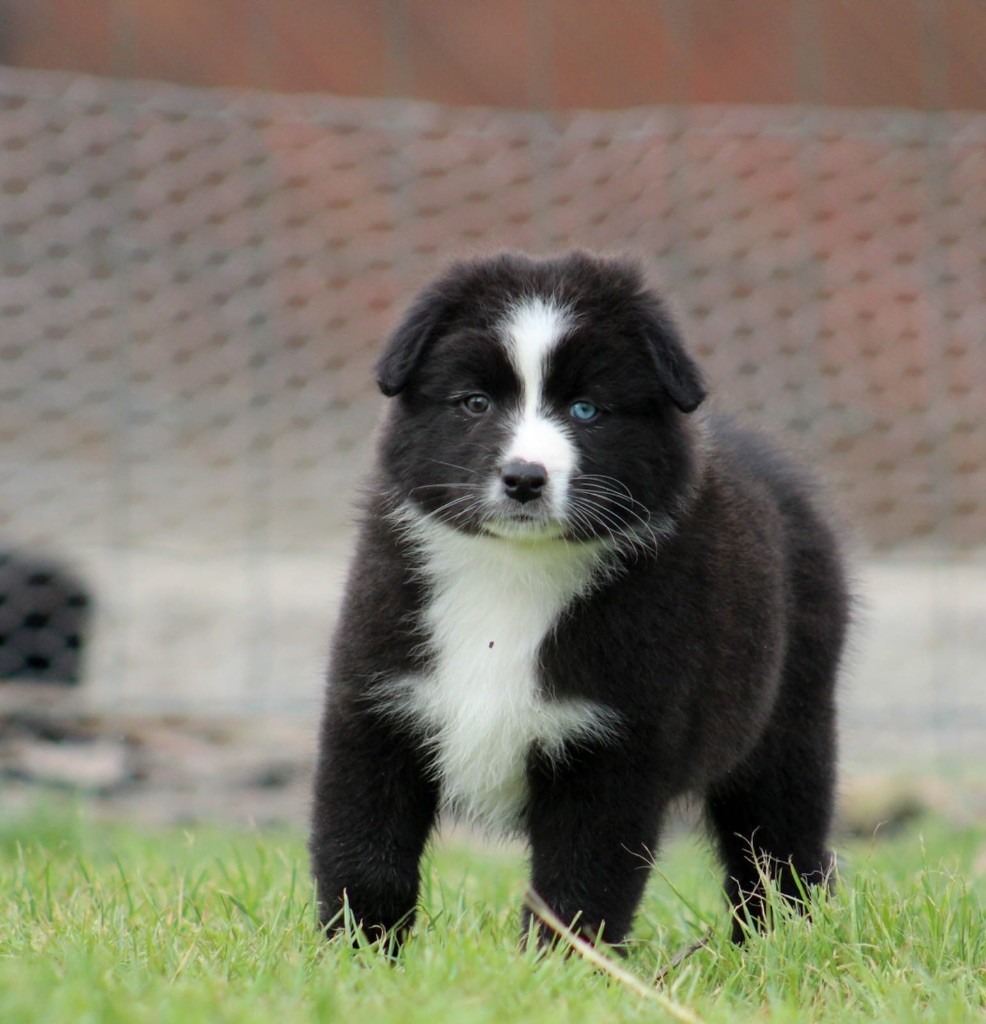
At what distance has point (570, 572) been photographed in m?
3.07

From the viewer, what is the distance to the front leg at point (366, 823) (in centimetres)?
301

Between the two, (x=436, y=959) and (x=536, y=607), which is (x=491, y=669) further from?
(x=436, y=959)

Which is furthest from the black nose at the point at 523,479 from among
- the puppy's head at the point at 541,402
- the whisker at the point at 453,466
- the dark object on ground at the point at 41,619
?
the dark object on ground at the point at 41,619

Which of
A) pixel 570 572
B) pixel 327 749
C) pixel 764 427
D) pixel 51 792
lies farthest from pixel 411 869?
pixel 51 792

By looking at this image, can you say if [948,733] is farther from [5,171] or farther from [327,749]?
[5,171]

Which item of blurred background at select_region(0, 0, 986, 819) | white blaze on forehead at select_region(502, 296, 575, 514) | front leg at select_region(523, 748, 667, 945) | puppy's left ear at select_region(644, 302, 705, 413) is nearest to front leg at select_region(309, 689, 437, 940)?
front leg at select_region(523, 748, 667, 945)

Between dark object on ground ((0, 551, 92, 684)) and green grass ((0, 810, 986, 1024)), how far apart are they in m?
2.20

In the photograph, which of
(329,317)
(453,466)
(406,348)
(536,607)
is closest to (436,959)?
(536,607)

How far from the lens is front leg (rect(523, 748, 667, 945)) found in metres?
2.88

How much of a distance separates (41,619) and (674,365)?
11.9 feet

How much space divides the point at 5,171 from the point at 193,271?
0.80 m

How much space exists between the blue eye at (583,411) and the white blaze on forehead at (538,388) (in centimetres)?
5

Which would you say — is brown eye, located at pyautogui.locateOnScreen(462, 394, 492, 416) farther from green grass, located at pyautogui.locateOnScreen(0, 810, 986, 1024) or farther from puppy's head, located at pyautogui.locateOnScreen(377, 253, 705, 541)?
green grass, located at pyautogui.locateOnScreen(0, 810, 986, 1024)

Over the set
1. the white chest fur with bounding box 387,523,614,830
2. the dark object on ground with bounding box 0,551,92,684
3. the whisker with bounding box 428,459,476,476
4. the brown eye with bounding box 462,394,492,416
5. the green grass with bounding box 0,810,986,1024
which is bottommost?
the dark object on ground with bounding box 0,551,92,684
